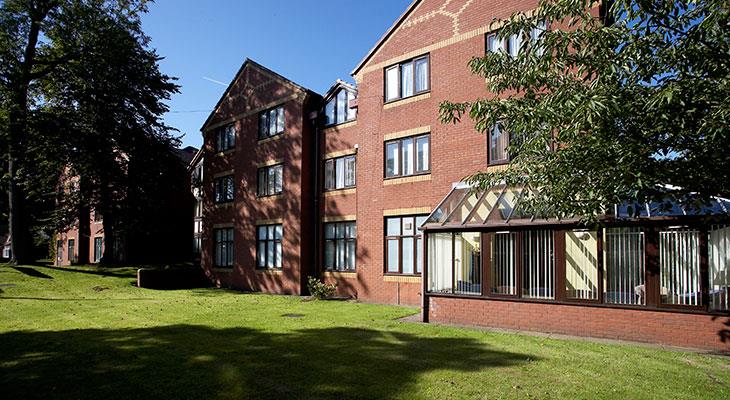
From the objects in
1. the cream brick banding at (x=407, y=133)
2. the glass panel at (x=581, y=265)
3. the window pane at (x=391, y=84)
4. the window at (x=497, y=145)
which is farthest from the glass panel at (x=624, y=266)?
the window pane at (x=391, y=84)

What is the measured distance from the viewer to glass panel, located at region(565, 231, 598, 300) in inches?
426

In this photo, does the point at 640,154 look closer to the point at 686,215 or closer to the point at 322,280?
the point at 686,215

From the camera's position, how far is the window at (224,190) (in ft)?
82.4

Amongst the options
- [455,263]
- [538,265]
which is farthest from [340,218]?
[538,265]

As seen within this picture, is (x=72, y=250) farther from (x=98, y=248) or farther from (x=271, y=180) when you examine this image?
(x=271, y=180)

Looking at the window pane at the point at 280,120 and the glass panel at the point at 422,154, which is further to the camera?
the window pane at the point at 280,120

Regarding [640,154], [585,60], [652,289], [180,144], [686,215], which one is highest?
[180,144]

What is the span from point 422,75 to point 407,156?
116 inches

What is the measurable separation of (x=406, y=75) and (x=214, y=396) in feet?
45.4

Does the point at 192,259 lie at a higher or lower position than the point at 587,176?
lower

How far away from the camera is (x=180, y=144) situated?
3198 cm

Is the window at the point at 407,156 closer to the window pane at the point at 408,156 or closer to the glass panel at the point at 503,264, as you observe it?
the window pane at the point at 408,156

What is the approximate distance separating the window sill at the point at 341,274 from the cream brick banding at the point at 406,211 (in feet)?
9.43

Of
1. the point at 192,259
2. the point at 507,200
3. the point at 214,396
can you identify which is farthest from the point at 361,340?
the point at 192,259
